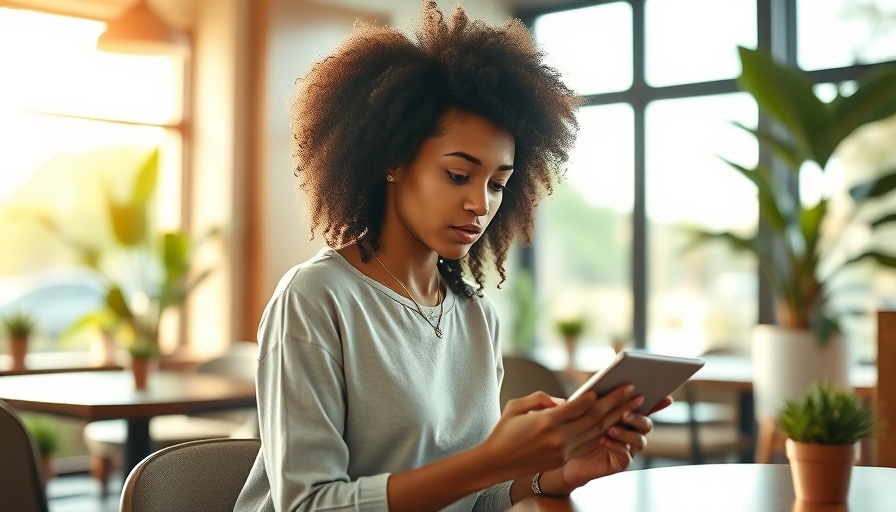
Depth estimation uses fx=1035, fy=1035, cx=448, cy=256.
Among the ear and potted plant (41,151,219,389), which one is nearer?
the ear

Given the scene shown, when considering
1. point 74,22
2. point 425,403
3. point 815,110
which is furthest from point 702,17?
point 425,403

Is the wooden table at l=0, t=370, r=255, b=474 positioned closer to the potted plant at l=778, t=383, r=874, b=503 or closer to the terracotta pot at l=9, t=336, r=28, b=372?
the terracotta pot at l=9, t=336, r=28, b=372

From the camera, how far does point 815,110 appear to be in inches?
153

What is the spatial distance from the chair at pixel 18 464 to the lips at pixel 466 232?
103 centimetres

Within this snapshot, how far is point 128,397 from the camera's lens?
316cm

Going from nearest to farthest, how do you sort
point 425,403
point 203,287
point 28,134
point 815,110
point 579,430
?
point 579,430 → point 425,403 → point 815,110 → point 28,134 → point 203,287

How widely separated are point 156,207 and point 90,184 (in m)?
0.48

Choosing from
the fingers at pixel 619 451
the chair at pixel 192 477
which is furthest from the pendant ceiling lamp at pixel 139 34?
the fingers at pixel 619 451

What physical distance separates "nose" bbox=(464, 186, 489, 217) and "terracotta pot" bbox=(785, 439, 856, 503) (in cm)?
57

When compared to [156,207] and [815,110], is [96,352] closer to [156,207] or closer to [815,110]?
[156,207]

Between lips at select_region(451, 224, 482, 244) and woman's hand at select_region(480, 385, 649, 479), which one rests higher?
lips at select_region(451, 224, 482, 244)

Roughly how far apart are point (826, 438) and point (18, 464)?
60.5 inches

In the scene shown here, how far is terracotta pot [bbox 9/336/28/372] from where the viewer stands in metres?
4.70

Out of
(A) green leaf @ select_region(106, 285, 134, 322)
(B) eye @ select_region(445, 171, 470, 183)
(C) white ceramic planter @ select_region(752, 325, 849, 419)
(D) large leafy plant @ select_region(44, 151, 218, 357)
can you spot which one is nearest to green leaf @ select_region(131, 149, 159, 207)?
(D) large leafy plant @ select_region(44, 151, 218, 357)
